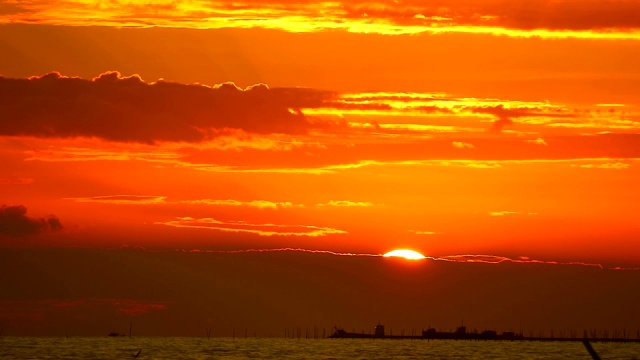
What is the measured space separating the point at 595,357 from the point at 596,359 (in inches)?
11.5

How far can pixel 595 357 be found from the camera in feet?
348

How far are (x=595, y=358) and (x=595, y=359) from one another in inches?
6.7

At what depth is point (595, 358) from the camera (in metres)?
106

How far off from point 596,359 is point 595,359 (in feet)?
2.08

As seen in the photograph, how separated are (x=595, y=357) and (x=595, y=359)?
0.46 meters

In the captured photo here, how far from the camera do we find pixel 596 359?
348ft

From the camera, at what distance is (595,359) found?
350 feet
